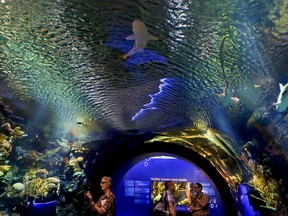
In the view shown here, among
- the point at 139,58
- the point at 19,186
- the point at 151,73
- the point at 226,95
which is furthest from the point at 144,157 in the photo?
the point at 139,58

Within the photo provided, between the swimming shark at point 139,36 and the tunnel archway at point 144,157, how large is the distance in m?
5.64

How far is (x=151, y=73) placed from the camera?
3984 mm

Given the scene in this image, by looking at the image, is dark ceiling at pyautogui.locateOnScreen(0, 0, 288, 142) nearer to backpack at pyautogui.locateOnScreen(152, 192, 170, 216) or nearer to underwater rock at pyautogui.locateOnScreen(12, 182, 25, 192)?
underwater rock at pyautogui.locateOnScreen(12, 182, 25, 192)

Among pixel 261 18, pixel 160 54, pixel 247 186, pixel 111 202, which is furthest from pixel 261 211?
pixel 261 18

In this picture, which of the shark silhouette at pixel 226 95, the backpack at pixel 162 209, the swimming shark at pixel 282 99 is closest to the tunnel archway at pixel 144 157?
the backpack at pixel 162 209

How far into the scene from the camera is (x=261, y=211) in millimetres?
5680

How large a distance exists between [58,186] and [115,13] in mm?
5183

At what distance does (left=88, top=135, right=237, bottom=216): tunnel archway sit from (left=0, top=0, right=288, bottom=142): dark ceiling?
3296mm

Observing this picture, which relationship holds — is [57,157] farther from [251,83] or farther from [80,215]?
[251,83]

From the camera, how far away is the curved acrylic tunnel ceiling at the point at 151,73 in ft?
8.44

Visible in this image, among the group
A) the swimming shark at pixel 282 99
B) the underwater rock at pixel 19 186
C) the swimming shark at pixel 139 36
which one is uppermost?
the swimming shark at pixel 139 36

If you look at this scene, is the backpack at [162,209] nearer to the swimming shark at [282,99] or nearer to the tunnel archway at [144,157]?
the tunnel archway at [144,157]

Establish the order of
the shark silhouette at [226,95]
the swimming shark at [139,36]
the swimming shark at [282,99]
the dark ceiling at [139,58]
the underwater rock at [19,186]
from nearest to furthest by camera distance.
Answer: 1. the dark ceiling at [139,58]
2. the swimming shark at [139,36]
3. the swimming shark at [282,99]
4. the shark silhouette at [226,95]
5. the underwater rock at [19,186]

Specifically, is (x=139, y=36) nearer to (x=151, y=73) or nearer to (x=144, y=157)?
(x=151, y=73)
